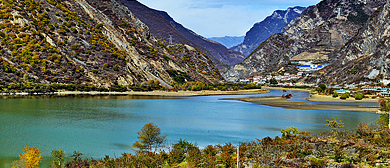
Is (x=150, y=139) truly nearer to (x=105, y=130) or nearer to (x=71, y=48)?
(x=105, y=130)

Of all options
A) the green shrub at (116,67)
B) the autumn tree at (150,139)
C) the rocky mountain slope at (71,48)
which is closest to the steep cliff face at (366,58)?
the rocky mountain slope at (71,48)

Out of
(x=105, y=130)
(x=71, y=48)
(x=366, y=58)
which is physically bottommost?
(x=105, y=130)

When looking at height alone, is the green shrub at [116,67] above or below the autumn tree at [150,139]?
above

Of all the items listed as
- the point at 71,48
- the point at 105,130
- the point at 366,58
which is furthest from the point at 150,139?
the point at 366,58

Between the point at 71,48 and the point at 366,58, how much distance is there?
136m

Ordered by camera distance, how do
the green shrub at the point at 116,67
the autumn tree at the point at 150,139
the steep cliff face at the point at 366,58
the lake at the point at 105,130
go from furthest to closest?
the steep cliff face at the point at 366,58
the green shrub at the point at 116,67
the autumn tree at the point at 150,139
the lake at the point at 105,130

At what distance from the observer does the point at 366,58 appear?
151m

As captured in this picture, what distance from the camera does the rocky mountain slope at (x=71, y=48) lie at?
100688mm

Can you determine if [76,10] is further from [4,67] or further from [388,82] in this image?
[388,82]

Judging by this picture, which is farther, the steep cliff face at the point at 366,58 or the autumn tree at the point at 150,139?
the steep cliff face at the point at 366,58

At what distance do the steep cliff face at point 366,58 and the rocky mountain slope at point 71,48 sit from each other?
8244 cm

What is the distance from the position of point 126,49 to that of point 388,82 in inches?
4289

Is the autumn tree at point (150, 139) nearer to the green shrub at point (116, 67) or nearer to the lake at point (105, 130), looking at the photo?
the lake at point (105, 130)

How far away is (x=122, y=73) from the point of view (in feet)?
395
